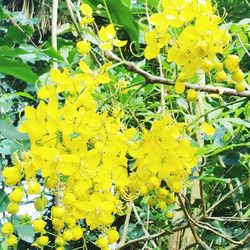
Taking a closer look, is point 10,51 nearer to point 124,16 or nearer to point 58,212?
point 124,16

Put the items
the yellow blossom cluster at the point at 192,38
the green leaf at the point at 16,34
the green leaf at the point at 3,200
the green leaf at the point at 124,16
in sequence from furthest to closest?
the green leaf at the point at 16,34 → the green leaf at the point at 3,200 → the green leaf at the point at 124,16 → the yellow blossom cluster at the point at 192,38

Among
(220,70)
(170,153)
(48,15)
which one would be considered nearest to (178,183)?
(170,153)

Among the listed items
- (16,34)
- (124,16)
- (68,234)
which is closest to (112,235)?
(68,234)

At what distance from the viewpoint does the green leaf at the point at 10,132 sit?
72cm

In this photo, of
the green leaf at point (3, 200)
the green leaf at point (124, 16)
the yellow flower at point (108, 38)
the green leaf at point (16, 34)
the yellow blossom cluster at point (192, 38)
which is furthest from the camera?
the green leaf at point (16, 34)

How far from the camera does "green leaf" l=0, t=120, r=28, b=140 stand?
72 centimetres

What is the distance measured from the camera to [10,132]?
756 millimetres

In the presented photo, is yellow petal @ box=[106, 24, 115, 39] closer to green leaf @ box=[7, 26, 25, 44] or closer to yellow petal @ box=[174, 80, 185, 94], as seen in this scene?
yellow petal @ box=[174, 80, 185, 94]

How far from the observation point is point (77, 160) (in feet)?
1.84

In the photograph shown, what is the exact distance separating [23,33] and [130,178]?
0.59 m

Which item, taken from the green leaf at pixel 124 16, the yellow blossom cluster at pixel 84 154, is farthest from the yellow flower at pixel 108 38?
the green leaf at pixel 124 16

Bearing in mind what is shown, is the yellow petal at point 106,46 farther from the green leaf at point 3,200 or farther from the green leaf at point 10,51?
the green leaf at point 3,200

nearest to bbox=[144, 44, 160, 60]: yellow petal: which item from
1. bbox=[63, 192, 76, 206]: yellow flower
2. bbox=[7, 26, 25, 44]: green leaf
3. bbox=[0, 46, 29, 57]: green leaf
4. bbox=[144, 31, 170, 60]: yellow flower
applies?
bbox=[144, 31, 170, 60]: yellow flower

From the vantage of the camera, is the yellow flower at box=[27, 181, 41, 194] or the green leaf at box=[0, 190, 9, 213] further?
the green leaf at box=[0, 190, 9, 213]
